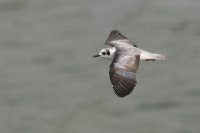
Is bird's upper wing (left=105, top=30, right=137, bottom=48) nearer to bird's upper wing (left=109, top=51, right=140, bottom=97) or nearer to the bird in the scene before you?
the bird

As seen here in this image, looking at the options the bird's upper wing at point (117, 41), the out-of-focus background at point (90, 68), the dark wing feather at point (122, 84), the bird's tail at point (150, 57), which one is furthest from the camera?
the out-of-focus background at point (90, 68)

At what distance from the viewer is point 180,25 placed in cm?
2852

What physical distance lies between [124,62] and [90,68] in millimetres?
8678

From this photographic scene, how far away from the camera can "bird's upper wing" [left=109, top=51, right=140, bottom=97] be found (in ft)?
54.0

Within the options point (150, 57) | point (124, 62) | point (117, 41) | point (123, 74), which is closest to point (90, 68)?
point (117, 41)

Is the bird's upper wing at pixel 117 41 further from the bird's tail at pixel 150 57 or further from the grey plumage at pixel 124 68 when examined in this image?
the bird's tail at pixel 150 57

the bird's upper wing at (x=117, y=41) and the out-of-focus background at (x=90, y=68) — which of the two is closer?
the bird's upper wing at (x=117, y=41)

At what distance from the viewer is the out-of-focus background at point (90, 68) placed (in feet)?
79.3

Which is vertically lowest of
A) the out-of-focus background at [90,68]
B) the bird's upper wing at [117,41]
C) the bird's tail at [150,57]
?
the out-of-focus background at [90,68]

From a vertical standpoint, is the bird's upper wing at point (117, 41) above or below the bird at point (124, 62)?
below

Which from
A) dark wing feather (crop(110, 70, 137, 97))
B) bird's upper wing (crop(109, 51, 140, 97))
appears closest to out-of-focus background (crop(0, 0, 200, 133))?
bird's upper wing (crop(109, 51, 140, 97))

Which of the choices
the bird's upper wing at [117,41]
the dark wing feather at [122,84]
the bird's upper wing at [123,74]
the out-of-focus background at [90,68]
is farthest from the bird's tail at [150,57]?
the out-of-focus background at [90,68]

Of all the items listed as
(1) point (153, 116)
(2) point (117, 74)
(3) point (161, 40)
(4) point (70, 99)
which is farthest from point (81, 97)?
(2) point (117, 74)

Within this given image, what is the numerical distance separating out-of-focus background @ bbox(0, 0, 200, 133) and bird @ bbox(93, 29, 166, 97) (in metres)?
4.92
